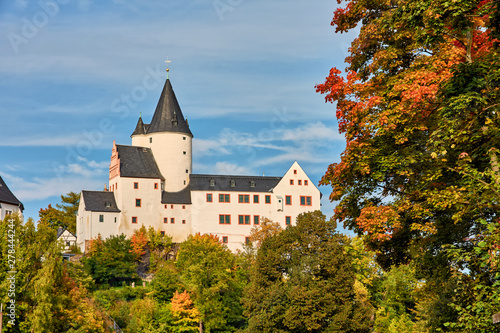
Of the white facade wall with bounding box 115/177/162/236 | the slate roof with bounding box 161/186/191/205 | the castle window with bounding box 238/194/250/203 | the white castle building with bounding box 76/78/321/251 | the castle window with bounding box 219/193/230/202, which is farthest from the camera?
the castle window with bounding box 238/194/250/203

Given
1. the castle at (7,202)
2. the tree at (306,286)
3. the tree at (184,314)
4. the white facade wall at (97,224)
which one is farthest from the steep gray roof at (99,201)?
the tree at (306,286)

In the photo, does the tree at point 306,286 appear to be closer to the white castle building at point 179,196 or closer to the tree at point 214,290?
the tree at point 214,290

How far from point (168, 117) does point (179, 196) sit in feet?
34.7

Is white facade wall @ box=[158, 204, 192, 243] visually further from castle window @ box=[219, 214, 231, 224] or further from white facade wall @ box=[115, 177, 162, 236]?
castle window @ box=[219, 214, 231, 224]

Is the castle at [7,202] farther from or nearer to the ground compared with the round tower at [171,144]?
nearer to the ground

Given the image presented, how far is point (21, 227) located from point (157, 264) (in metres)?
Result: 35.5

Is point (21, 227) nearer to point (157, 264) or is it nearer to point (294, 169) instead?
point (157, 264)

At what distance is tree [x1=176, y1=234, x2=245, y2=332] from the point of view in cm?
5253

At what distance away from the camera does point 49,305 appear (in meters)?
32.1

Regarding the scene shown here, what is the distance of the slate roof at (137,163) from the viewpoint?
77.9 metres

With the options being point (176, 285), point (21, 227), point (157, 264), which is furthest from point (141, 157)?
point (21, 227)

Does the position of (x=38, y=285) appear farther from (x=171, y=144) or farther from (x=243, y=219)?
(x=171, y=144)

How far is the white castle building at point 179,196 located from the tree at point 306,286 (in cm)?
3546

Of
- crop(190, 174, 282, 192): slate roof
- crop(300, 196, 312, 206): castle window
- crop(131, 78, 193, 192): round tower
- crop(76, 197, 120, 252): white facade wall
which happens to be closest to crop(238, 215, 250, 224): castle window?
crop(190, 174, 282, 192): slate roof
